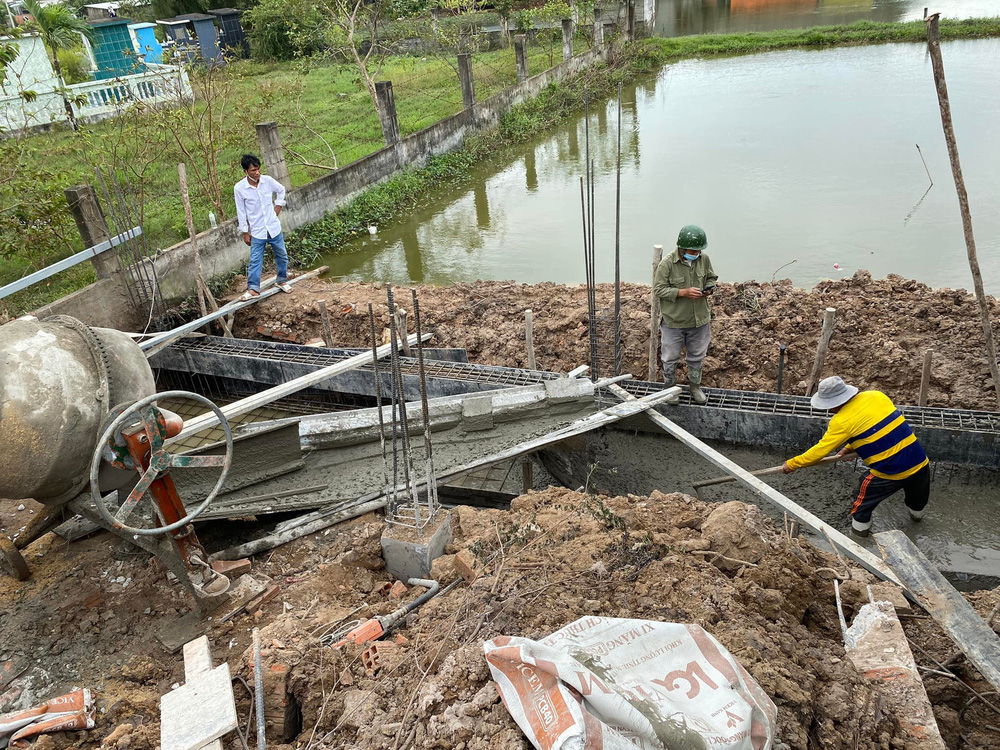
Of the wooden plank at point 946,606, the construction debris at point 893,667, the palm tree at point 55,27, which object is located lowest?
the wooden plank at point 946,606

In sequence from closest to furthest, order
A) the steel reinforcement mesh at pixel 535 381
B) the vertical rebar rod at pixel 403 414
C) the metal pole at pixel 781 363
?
the vertical rebar rod at pixel 403 414 < the steel reinforcement mesh at pixel 535 381 < the metal pole at pixel 781 363

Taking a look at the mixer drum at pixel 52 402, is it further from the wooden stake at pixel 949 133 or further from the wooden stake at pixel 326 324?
the wooden stake at pixel 949 133

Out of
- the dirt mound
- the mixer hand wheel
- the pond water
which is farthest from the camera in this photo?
the pond water

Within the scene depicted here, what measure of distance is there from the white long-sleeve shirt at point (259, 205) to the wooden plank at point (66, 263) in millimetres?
1182

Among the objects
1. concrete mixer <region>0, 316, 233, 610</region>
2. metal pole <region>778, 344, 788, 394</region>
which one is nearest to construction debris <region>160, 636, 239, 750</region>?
concrete mixer <region>0, 316, 233, 610</region>

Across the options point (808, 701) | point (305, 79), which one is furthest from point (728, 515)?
point (305, 79)

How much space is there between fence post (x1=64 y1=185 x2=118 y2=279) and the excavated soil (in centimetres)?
180

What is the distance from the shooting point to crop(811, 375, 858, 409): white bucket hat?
4.06m

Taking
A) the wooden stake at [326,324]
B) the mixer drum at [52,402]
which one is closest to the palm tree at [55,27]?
the wooden stake at [326,324]

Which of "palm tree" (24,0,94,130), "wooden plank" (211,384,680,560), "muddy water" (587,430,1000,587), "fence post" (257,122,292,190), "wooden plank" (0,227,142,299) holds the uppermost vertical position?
"palm tree" (24,0,94,130)

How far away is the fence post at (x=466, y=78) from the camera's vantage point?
13.6m

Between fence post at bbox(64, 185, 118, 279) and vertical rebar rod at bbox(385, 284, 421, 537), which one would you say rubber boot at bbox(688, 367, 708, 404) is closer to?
vertical rebar rod at bbox(385, 284, 421, 537)

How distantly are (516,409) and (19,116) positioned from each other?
16895 mm

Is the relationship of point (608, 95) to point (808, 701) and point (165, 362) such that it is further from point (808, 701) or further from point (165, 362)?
point (808, 701)
